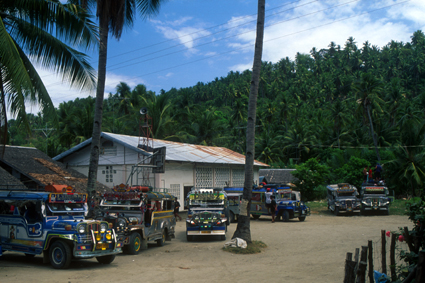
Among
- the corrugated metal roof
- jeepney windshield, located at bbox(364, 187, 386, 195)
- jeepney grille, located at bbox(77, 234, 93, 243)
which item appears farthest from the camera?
jeepney windshield, located at bbox(364, 187, 386, 195)

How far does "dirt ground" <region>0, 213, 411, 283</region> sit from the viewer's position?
372 inches

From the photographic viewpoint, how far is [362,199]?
90.0 ft

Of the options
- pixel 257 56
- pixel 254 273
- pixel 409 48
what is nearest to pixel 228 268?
pixel 254 273

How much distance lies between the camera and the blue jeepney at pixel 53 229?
10.3m

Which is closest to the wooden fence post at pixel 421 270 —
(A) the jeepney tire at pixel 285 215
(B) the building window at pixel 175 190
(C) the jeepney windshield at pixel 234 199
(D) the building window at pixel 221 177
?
(C) the jeepney windshield at pixel 234 199

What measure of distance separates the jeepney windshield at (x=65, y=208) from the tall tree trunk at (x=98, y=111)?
3632mm

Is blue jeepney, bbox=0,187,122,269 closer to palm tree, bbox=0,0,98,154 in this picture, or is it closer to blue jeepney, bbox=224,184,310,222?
palm tree, bbox=0,0,98,154

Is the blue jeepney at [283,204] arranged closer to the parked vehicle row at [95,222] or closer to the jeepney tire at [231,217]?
the jeepney tire at [231,217]

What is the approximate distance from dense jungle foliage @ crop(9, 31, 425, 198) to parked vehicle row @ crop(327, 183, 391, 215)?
595 centimetres

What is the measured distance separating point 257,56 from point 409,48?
103367mm

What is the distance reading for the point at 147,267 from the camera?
10.9m

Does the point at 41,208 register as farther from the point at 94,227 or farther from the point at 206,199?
the point at 206,199

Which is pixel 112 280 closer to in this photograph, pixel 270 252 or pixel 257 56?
pixel 270 252

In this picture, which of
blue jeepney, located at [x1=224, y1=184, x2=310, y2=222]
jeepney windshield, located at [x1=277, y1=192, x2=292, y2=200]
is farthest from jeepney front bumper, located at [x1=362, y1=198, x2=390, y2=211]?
jeepney windshield, located at [x1=277, y1=192, x2=292, y2=200]
